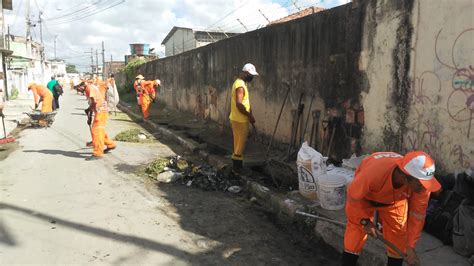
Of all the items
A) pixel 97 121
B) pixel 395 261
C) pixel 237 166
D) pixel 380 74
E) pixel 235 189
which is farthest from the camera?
pixel 97 121

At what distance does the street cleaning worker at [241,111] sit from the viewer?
705 cm

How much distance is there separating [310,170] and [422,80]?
1.74 meters

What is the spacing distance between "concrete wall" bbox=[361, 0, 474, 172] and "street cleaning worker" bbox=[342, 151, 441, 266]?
1.69 metres

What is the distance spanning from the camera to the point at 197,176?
7.27 m

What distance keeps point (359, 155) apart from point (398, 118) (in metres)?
1.01

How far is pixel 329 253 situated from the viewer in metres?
4.57

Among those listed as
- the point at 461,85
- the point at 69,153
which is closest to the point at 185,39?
the point at 69,153

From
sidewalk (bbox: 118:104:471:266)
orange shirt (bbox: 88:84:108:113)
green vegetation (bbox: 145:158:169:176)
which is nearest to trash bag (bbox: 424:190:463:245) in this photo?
sidewalk (bbox: 118:104:471:266)

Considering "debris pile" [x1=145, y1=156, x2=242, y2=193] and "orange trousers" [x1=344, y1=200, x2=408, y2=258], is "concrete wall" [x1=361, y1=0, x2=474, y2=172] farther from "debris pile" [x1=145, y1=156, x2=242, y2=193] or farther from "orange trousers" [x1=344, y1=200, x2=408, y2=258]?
"debris pile" [x1=145, y1=156, x2=242, y2=193]

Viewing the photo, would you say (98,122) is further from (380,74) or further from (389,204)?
(389,204)

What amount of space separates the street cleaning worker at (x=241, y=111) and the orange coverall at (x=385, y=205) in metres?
3.92

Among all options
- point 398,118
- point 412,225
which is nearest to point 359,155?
point 398,118

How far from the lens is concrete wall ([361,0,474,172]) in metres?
4.39

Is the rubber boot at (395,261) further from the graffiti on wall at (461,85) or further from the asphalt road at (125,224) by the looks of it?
the graffiti on wall at (461,85)
